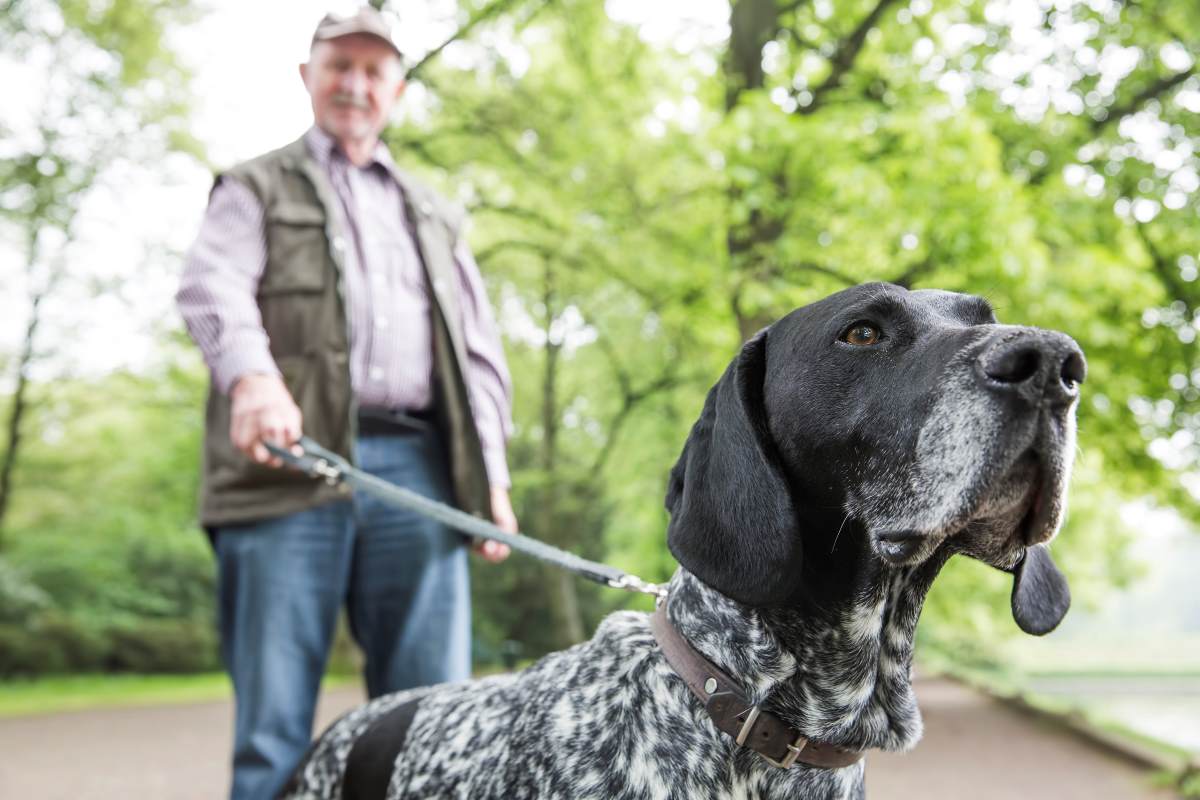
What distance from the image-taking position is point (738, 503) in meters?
1.85

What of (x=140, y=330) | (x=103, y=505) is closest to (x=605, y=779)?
(x=140, y=330)

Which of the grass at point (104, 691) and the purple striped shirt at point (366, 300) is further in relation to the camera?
the grass at point (104, 691)

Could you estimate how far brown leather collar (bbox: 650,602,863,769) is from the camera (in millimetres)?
1792

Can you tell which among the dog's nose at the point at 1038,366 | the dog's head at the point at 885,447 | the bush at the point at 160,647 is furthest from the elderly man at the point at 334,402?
the bush at the point at 160,647

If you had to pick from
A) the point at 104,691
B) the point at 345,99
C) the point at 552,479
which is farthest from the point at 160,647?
the point at 345,99

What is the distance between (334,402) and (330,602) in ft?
1.79

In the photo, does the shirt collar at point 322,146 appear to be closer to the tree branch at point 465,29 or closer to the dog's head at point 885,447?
the dog's head at point 885,447

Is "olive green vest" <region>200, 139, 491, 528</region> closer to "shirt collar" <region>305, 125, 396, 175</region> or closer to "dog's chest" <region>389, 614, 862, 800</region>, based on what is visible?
"shirt collar" <region>305, 125, 396, 175</region>

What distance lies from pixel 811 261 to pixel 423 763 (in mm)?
7238

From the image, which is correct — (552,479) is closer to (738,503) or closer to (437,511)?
(437,511)

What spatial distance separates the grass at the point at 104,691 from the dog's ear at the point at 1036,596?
13.6m

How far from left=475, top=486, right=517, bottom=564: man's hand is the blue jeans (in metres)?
0.07

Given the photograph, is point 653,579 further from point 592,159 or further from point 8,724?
point 8,724

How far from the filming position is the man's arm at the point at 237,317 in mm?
2592
